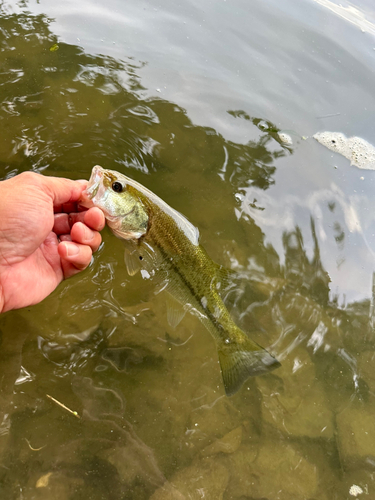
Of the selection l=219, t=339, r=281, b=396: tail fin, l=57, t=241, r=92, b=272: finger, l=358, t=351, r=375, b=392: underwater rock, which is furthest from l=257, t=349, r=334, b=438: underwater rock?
l=57, t=241, r=92, b=272: finger

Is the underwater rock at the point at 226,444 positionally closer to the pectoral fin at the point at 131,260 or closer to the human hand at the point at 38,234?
the pectoral fin at the point at 131,260

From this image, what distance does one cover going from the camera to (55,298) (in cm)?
292

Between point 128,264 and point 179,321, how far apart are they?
673 mm

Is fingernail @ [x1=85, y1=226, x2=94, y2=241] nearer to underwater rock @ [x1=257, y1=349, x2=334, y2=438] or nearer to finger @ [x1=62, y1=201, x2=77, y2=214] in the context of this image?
finger @ [x1=62, y1=201, x2=77, y2=214]

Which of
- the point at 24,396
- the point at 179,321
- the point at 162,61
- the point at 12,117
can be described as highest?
the point at 162,61

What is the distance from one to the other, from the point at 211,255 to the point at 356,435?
204cm

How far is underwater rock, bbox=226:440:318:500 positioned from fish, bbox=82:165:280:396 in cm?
71

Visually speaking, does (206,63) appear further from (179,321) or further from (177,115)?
(179,321)

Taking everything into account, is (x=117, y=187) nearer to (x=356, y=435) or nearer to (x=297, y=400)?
(x=297, y=400)

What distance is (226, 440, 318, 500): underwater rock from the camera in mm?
2660

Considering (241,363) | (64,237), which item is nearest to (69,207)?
(64,237)

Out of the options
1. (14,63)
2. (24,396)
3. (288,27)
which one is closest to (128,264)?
(24,396)

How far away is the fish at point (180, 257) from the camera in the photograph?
2.41 metres

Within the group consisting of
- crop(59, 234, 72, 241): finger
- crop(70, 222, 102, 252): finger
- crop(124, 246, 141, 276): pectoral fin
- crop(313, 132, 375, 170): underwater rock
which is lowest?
crop(59, 234, 72, 241): finger
